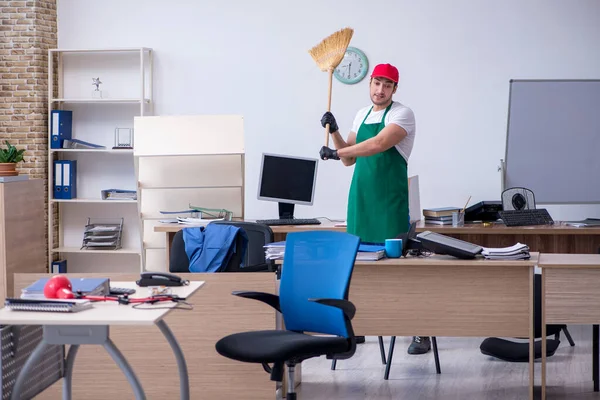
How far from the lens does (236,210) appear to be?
21.6ft

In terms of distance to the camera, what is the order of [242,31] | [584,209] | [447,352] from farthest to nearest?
[242,31] → [584,209] → [447,352]

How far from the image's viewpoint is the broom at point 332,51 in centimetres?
485

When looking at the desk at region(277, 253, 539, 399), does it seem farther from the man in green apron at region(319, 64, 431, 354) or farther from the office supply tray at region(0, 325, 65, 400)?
the office supply tray at region(0, 325, 65, 400)

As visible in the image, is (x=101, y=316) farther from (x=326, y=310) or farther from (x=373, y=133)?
(x=373, y=133)

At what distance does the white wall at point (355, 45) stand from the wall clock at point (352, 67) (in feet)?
0.20

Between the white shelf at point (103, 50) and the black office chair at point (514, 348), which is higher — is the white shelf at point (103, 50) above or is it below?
above

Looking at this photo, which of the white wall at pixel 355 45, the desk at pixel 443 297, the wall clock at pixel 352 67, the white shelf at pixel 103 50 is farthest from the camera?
the white shelf at pixel 103 50

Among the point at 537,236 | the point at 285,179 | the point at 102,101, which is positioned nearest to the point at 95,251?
the point at 102,101

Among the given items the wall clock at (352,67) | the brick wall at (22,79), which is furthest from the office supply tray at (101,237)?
the wall clock at (352,67)

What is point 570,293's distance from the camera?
13.2 ft

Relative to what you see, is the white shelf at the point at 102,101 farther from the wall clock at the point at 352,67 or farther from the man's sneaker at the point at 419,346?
the man's sneaker at the point at 419,346

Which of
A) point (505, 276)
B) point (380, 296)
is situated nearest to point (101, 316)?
point (380, 296)

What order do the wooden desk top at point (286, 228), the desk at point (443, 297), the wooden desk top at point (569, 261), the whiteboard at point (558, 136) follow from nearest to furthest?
the wooden desk top at point (569, 261) < the desk at point (443, 297) < the wooden desk top at point (286, 228) < the whiteboard at point (558, 136)

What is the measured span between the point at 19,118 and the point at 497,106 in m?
3.93
